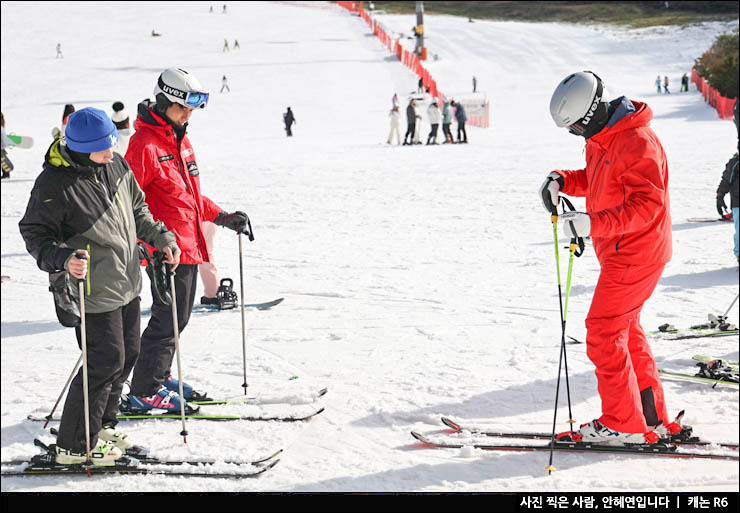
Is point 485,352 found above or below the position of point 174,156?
below

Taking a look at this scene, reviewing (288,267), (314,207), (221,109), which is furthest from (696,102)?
(288,267)

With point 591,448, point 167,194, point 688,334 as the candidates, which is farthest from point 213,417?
point 688,334

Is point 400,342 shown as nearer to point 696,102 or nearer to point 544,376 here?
point 544,376

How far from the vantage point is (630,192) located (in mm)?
3412

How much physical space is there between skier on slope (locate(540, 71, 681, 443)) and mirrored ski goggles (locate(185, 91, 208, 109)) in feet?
6.05

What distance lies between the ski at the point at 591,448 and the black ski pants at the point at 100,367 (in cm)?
150

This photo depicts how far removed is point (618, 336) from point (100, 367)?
237 centimetres

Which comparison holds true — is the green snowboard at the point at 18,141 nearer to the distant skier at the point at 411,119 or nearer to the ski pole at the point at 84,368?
the distant skier at the point at 411,119

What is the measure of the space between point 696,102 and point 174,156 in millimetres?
29182

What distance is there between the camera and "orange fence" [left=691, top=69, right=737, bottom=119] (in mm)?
24516

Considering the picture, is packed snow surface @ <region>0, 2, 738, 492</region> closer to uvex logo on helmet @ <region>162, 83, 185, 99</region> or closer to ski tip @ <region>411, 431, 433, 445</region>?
ski tip @ <region>411, 431, 433, 445</region>

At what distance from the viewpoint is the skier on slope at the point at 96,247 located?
332cm

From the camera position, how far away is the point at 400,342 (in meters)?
5.69

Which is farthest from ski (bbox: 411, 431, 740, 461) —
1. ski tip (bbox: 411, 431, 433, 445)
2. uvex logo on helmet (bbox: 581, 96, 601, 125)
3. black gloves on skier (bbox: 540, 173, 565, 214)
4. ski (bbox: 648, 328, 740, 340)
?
ski (bbox: 648, 328, 740, 340)
